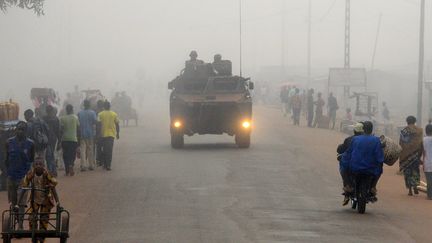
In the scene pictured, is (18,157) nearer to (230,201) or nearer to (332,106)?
(230,201)

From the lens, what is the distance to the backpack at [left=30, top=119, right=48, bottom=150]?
18359 millimetres

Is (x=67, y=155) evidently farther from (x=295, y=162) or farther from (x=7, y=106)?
(x=295, y=162)

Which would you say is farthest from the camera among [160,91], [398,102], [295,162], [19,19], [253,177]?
[19,19]

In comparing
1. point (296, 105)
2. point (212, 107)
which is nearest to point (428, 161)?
point (212, 107)

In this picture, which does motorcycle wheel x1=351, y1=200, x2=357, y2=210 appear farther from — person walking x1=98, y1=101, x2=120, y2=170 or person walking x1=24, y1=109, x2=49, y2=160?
person walking x1=98, y1=101, x2=120, y2=170

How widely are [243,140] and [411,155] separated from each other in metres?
9.55

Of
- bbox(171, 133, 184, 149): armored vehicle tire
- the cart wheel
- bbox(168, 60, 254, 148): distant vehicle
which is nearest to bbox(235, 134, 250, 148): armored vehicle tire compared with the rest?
bbox(168, 60, 254, 148): distant vehicle

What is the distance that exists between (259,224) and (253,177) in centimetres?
646

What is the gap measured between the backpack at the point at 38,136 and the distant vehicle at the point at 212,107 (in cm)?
892

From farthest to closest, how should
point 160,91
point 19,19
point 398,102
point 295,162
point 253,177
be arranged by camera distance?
point 19,19 → point 160,91 → point 398,102 → point 295,162 → point 253,177

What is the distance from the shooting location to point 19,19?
118 metres

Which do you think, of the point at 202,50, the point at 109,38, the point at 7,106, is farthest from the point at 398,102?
the point at 109,38

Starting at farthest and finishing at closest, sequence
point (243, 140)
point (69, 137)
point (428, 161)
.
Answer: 1. point (243, 140)
2. point (69, 137)
3. point (428, 161)

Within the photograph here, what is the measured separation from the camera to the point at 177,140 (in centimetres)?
2841
